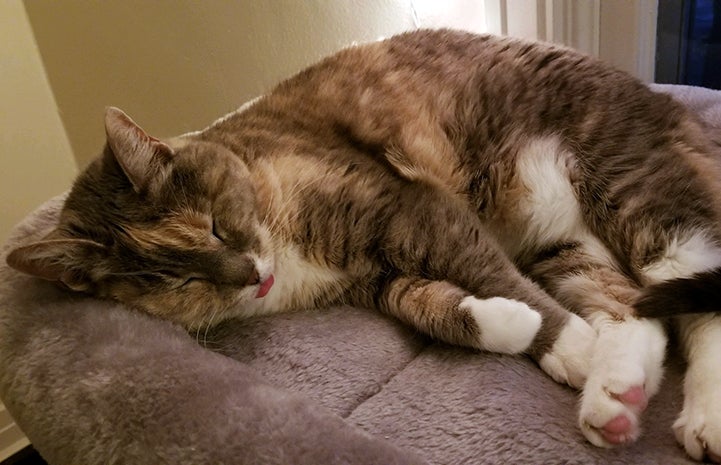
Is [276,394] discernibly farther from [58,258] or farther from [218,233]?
[58,258]

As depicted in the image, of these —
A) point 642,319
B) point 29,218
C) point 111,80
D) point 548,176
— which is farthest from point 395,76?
point 111,80

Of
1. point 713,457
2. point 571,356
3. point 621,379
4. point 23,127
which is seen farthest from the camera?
point 23,127

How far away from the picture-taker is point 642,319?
1.17m

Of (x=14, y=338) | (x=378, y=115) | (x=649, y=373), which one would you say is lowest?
(x=649, y=373)

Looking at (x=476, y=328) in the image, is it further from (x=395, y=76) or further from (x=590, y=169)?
(x=395, y=76)

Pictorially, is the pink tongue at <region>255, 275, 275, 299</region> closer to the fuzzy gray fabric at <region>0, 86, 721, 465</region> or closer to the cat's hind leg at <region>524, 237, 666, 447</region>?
the fuzzy gray fabric at <region>0, 86, 721, 465</region>

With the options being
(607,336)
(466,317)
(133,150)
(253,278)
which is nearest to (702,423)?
(607,336)

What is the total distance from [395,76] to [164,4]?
118cm

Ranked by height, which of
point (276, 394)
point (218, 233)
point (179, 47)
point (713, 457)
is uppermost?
point (179, 47)

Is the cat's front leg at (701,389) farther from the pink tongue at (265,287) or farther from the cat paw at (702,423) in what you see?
the pink tongue at (265,287)

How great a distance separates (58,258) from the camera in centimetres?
116

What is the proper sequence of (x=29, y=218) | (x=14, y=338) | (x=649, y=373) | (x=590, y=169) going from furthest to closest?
(x=29, y=218), (x=590, y=169), (x=14, y=338), (x=649, y=373)

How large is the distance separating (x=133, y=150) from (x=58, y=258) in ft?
0.74

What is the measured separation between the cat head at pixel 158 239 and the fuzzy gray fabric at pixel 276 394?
53 millimetres
